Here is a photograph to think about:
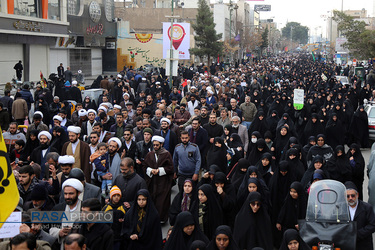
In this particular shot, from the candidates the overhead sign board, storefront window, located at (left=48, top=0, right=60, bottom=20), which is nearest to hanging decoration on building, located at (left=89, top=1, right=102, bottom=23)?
storefront window, located at (left=48, top=0, right=60, bottom=20)

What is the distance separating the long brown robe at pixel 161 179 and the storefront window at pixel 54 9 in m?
26.7

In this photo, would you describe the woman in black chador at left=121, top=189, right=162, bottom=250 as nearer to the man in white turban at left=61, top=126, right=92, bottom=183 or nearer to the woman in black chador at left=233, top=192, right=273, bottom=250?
the woman in black chador at left=233, top=192, right=273, bottom=250

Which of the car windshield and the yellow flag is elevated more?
the yellow flag

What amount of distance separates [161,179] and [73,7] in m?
31.5

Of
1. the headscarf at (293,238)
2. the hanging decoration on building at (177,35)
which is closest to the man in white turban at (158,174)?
the headscarf at (293,238)

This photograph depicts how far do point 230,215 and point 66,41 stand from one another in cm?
3128

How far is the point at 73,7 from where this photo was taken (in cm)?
3797

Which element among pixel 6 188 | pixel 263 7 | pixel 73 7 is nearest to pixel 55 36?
pixel 73 7

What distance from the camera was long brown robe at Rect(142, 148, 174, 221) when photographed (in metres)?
8.51

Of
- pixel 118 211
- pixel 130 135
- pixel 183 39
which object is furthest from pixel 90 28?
pixel 118 211

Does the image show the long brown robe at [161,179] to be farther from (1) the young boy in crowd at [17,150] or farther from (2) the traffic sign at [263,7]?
(2) the traffic sign at [263,7]

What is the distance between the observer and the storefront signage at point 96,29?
39919 millimetres

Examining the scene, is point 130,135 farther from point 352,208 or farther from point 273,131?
point 273,131

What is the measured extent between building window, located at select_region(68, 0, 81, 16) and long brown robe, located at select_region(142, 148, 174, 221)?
3046 cm
